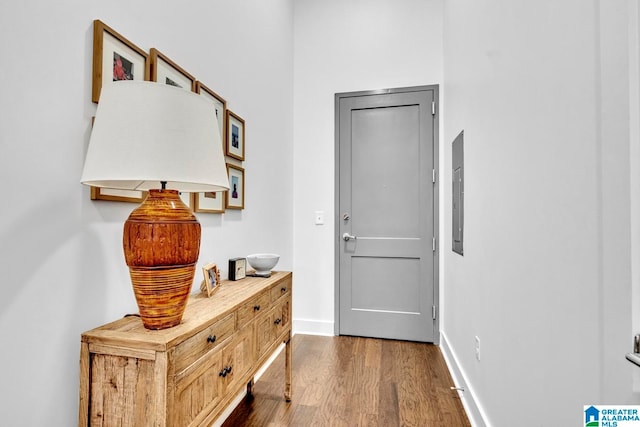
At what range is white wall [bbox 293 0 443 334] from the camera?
2.90m

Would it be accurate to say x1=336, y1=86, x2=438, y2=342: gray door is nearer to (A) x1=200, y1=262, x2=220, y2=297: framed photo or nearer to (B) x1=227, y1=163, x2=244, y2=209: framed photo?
(B) x1=227, y1=163, x2=244, y2=209: framed photo

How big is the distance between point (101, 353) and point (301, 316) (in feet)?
7.56

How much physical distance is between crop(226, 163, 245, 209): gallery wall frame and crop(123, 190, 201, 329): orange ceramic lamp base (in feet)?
2.94

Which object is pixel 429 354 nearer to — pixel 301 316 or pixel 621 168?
pixel 301 316

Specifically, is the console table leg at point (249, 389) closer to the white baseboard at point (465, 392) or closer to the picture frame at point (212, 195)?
the picture frame at point (212, 195)

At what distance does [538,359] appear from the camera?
3.25 feet

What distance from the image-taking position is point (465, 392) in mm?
1820

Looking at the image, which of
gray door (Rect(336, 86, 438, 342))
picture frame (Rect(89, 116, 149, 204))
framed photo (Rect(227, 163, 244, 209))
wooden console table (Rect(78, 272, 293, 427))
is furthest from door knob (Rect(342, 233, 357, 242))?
picture frame (Rect(89, 116, 149, 204))

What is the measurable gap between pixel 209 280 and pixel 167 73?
91 centimetres

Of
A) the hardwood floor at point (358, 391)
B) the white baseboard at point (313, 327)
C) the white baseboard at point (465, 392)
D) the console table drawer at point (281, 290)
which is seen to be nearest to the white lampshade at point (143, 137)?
the console table drawer at point (281, 290)

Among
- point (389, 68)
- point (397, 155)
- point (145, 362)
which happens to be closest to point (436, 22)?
point (389, 68)

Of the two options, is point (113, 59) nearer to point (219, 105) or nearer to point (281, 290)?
point (219, 105)

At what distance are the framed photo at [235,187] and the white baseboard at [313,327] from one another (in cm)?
156

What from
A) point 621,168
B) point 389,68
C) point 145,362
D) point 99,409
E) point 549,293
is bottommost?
point 99,409
